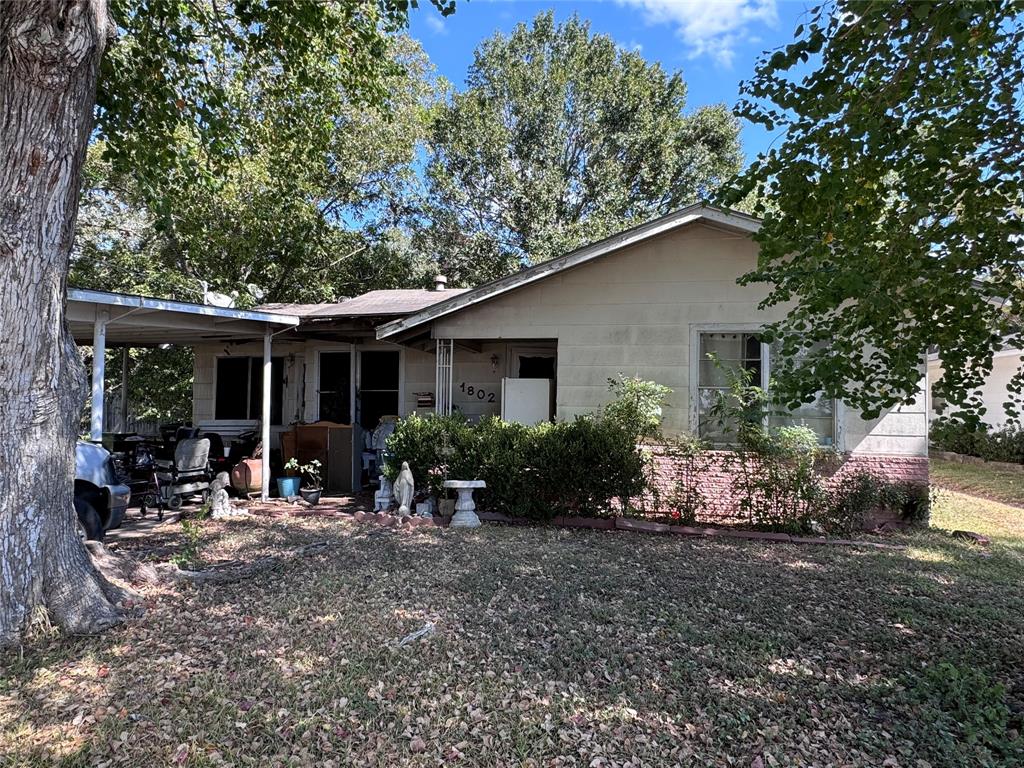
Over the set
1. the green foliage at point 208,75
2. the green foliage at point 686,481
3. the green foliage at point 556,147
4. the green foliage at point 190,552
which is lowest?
the green foliage at point 190,552

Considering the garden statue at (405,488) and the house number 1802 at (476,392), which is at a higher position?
the house number 1802 at (476,392)

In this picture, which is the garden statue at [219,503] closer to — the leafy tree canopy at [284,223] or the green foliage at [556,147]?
the leafy tree canopy at [284,223]

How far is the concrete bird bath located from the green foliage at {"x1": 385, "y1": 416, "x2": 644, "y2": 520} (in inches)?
12.8

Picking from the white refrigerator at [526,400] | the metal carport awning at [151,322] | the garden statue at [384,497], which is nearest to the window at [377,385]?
Answer: the metal carport awning at [151,322]

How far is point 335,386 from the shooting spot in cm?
1215

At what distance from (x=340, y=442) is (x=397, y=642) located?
22.1 ft

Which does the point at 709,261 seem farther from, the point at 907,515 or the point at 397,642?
the point at 397,642

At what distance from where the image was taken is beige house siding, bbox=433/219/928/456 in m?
8.01

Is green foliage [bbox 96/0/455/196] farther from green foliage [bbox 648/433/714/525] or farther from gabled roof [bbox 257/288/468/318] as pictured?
green foliage [bbox 648/433/714/525]

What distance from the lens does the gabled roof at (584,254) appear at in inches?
314

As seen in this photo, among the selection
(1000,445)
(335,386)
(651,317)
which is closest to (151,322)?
(335,386)

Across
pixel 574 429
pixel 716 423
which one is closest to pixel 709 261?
pixel 716 423

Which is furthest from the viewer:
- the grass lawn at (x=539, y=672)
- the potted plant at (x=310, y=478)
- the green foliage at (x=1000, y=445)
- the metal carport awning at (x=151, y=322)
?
the green foliage at (x=1000, y=445)

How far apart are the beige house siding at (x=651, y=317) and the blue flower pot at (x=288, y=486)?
373cm
